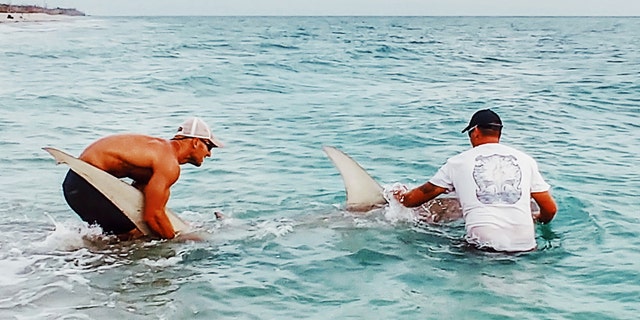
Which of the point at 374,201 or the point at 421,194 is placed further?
the point at 374,201

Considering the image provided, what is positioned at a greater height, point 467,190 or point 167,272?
point 467,190

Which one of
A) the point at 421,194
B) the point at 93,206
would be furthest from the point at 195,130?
the point at 421,194

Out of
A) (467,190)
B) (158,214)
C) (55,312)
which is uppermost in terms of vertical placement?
(467,190)

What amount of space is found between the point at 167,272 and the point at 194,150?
107 centimetres

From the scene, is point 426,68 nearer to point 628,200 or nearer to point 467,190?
point 628,200

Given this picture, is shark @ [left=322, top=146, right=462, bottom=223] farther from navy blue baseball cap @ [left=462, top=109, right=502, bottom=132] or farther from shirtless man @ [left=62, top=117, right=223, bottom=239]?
shirtless man @ [left=62, top=117, right=223, bottom=239]

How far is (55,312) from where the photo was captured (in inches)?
230

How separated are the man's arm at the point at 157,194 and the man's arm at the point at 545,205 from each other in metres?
3.14

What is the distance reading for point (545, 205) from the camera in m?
7.20

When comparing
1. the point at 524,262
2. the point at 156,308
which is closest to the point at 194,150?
the point at 156,308

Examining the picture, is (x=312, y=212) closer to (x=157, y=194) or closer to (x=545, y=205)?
(x=157, y=194)

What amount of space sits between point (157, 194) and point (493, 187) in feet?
9.34

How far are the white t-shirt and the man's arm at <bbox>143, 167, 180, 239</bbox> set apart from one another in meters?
2.43

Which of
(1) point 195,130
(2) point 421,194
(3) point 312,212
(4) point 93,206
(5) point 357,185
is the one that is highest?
(1) point 195,130
